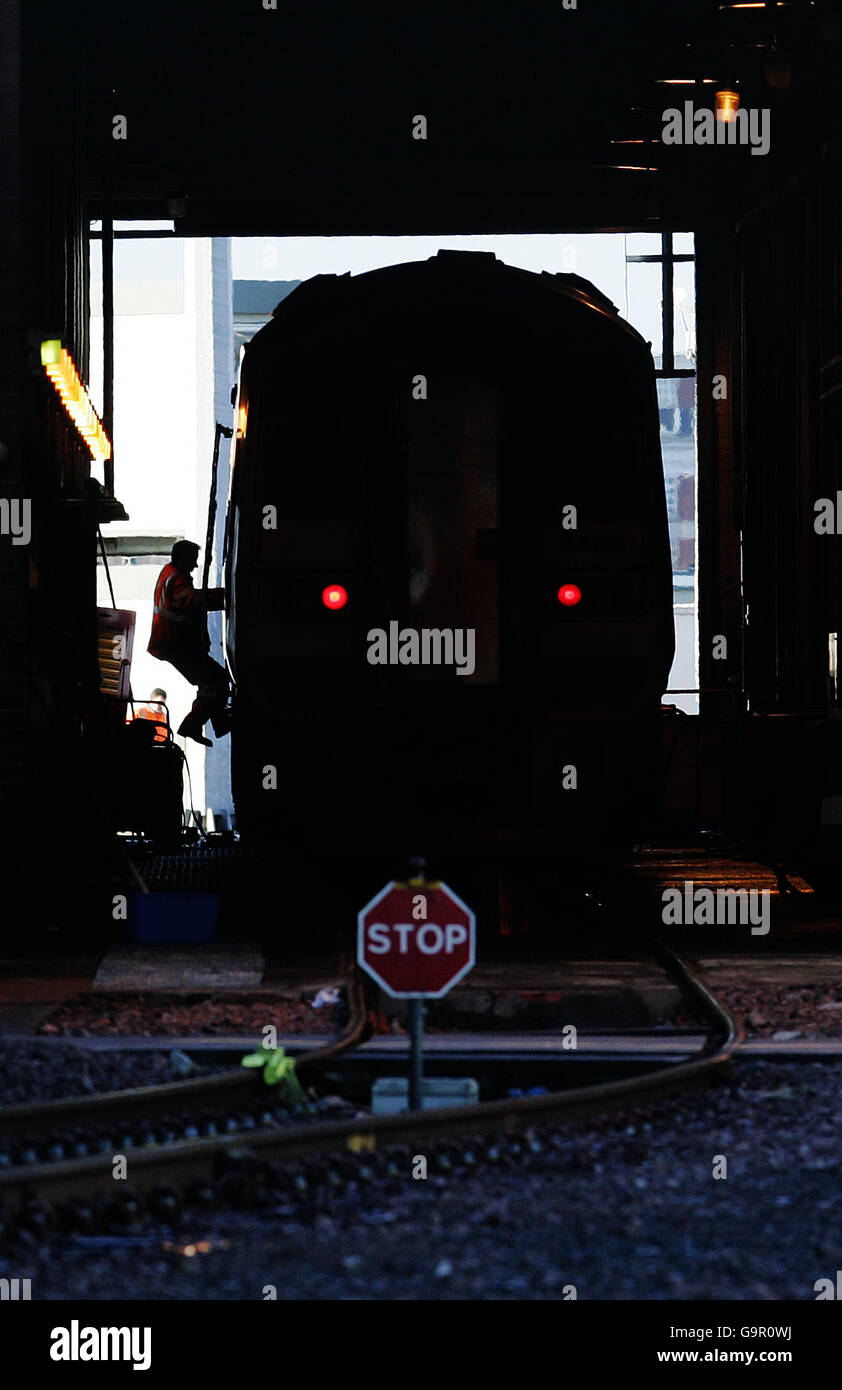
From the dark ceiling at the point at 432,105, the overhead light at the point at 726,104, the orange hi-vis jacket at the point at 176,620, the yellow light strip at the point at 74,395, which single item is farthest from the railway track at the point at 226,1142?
the overhead light at the point at 726,104

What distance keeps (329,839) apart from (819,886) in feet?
16.4

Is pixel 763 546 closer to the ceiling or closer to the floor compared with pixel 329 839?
closer to the ceiling

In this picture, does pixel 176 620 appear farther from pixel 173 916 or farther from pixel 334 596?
pixel 173 916

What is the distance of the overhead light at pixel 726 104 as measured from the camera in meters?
15.9

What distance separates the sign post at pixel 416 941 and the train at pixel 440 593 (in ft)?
15.3

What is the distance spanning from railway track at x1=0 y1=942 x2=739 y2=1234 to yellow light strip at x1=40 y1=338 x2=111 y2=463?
564 cm

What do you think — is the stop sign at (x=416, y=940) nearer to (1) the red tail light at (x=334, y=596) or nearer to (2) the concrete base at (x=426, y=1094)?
(2) the concrete base at (x=426, y=1094)

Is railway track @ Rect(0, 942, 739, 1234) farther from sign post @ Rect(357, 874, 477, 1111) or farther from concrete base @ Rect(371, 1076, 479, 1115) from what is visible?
sign post @ Rect(357, 874, 477, 1111)

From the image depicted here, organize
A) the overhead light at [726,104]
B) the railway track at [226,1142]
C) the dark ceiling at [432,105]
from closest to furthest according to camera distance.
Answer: the railway track at [226,1142], the dark ceiling at [432,105], the overhead light at [726,104]

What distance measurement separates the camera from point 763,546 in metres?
17.4

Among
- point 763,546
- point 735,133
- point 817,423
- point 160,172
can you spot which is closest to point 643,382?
point 817,423

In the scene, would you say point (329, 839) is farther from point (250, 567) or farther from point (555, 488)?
point (555, 488)

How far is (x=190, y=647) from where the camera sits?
13.7 meters

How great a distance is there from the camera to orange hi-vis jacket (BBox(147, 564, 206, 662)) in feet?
45.0
